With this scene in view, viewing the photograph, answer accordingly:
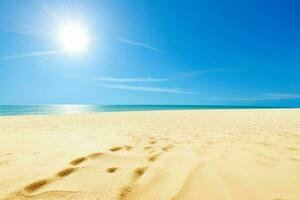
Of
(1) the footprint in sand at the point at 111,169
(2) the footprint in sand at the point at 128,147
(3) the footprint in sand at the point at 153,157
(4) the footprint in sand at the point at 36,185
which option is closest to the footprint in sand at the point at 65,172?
(4) the footprint in sand at the point at 36,185

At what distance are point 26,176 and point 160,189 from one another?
1.61 metres

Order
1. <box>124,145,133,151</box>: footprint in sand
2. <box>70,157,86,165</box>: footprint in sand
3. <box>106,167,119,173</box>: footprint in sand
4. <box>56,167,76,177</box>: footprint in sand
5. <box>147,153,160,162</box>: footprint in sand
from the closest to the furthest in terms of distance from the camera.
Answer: <box>56,167,76,177</box>: footprint in sand < <box>106,167,119,173</box>: footprint in sand < <box>70,157,86,165</box>: footprint in sand < <box>147,153,160,162</box>: footprint in sand < <box>124,145,133,151</box>: footprint in sand

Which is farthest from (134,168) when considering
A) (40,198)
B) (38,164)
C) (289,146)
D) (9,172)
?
(289,146)

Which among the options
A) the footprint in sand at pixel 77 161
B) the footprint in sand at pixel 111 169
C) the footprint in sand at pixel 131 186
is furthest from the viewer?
the footprint in sand at pixel 77 161

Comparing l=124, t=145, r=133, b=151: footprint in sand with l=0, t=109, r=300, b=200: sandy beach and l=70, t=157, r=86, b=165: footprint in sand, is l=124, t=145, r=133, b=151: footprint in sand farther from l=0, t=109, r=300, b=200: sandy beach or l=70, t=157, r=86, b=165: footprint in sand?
l=70, t=157, r=86, b=165: footprint in sand

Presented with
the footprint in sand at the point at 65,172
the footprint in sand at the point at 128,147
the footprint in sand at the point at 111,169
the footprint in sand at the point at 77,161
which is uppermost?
the footprint in sand at the point at 77,161

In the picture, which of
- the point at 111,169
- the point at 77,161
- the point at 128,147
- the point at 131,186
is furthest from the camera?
the point at 128,147

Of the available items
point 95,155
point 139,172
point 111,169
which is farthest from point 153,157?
point 95,155

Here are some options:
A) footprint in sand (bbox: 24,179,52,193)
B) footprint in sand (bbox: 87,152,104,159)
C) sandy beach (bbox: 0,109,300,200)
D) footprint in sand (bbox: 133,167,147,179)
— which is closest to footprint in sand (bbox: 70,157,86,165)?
sandy beach (bbox: 0,109,300,200)

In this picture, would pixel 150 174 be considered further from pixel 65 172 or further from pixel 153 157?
pixel 65 172

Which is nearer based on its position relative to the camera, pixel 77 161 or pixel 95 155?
pixel 77 161

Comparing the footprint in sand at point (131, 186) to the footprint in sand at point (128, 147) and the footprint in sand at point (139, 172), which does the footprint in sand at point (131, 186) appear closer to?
the footprint in sand at point (139, 172)

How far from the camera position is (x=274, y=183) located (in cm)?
187

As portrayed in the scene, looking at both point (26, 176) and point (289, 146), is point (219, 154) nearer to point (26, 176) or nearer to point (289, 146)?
point (289, 146)
